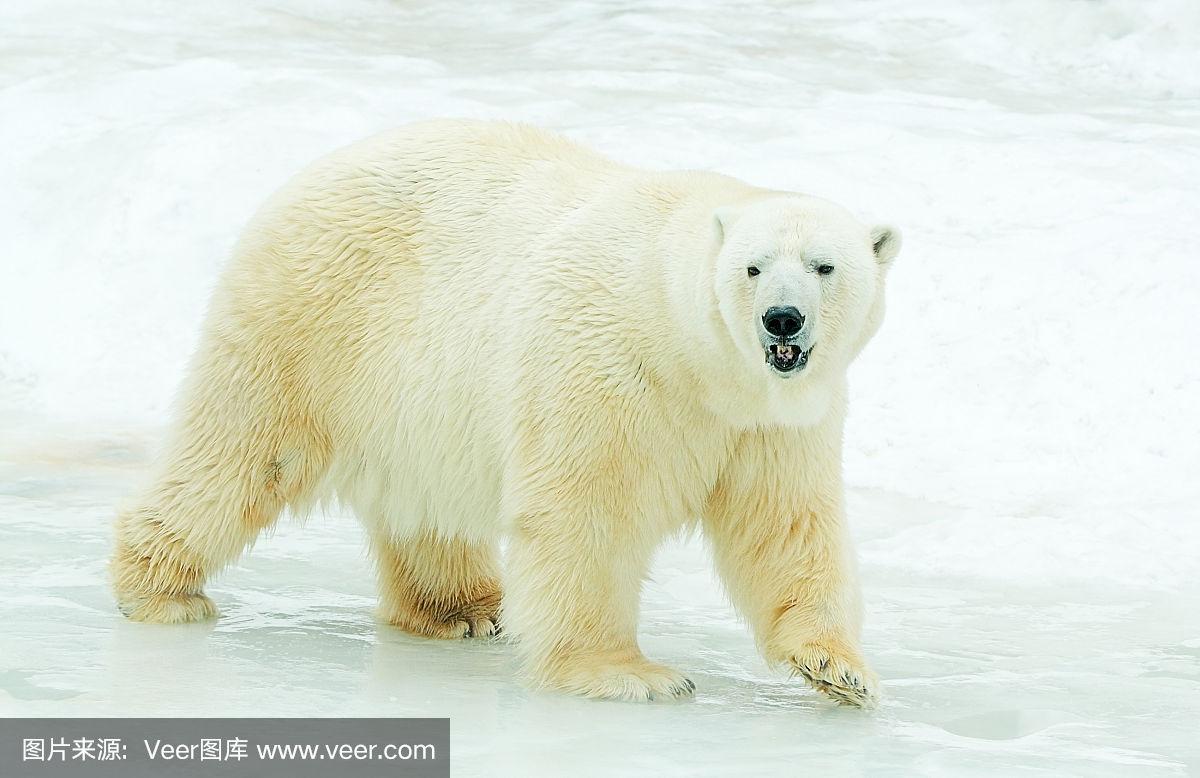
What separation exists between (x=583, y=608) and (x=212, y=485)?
1.32m

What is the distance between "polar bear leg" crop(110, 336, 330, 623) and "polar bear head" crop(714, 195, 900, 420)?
1.54 metres

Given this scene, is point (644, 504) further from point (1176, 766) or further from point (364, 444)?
point (1176, 766)

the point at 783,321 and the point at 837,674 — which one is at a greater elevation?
the point at 783,321

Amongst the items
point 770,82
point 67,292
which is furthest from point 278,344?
point 770,82

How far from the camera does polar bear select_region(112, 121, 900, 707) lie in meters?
3.93

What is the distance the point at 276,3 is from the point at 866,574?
10302 millimetres

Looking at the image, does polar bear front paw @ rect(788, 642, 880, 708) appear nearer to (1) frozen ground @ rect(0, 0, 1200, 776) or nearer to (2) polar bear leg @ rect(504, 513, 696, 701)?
(1) frozen ground @ rect(0, 0, 1200, 776)

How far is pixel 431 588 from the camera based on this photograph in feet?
16.4

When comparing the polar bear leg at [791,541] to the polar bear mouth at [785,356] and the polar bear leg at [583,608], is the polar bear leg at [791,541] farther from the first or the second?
the polar bear mouth at [785,356]

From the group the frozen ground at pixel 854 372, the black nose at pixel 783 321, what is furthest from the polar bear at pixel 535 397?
the frozen ground at pixel 854 372

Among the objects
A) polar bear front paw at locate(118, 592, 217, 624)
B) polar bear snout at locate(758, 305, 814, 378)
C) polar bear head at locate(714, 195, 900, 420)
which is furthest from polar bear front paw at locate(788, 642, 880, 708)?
polar bear front paw at locate(118, 592, 217, 624)

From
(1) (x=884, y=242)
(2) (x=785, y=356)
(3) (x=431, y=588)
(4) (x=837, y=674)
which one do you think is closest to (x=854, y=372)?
(3) (x=431, y=588)

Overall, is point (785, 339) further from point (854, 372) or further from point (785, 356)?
point (854, 372)

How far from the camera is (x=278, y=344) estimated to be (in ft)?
15.4
